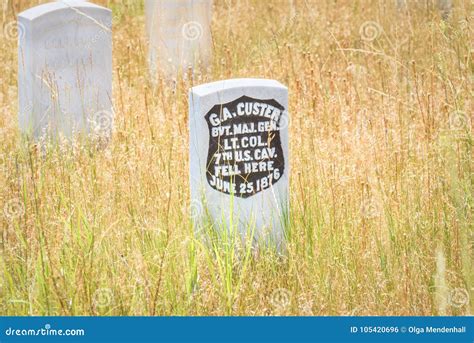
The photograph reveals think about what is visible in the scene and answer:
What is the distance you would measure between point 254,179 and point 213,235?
1.12 ft

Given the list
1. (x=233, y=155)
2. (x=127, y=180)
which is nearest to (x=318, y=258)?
(x=233, y=155)

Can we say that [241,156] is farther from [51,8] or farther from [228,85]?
[51,8]

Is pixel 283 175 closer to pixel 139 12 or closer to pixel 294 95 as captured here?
pixel 294 95

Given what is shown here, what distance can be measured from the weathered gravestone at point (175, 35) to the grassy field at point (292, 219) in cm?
55

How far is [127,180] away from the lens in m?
4.93

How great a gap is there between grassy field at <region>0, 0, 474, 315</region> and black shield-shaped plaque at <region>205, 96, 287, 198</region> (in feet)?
0.74

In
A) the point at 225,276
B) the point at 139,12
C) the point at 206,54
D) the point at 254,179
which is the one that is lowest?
the point at 225,276

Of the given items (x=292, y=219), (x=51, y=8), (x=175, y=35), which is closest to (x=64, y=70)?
(x=51, y=8)

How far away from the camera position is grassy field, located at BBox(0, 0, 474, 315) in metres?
3.94

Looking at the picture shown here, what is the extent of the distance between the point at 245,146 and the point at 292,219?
0.46 m

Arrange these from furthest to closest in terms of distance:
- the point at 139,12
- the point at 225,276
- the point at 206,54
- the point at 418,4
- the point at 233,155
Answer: the point at 139,12 < the point at 418,4 < the point at 206,54 < the point at 233,155 < the point at 225,276

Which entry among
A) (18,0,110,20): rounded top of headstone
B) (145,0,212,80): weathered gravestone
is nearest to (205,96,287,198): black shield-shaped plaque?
(18,0,110,20): rounded top of headstone

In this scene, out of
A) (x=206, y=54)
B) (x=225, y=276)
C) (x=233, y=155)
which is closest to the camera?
(x=225, y=276)

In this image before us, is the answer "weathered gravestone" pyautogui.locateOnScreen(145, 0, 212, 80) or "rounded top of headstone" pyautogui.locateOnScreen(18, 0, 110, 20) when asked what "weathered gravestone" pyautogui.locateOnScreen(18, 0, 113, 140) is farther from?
"weathered gravestone" pyautogui.locateOnScreen(145, 0, 212, 80)
